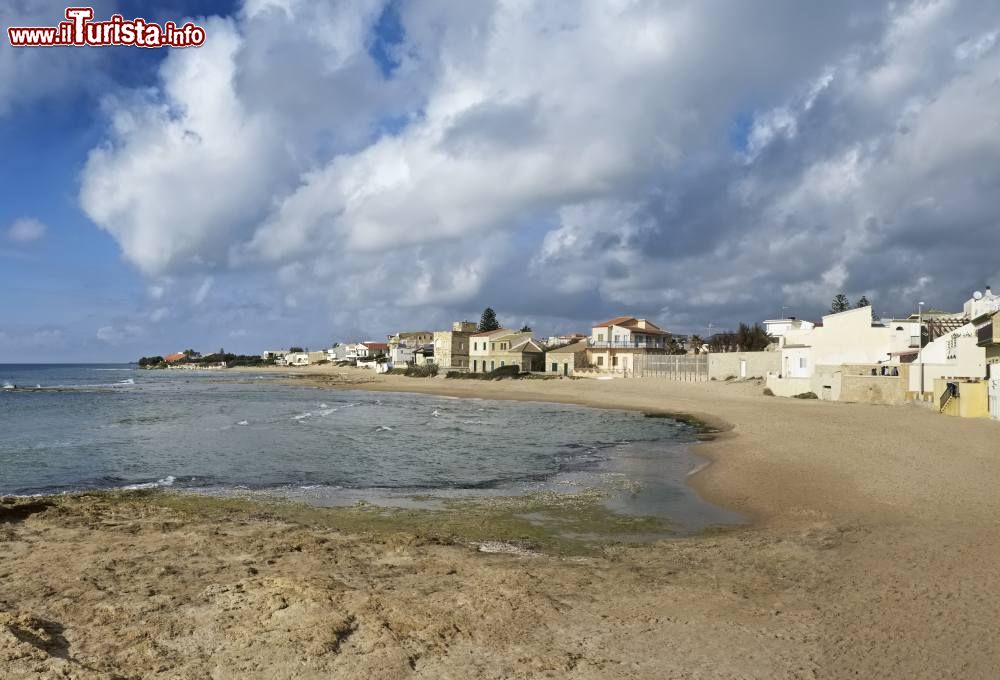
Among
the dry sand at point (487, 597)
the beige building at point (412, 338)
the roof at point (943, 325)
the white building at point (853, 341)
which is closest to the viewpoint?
the dry sand at point (487, 597)

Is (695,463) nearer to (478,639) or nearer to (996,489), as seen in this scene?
(996,489)

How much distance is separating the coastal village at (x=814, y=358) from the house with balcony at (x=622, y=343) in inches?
5.1

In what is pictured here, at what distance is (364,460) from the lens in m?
21.4

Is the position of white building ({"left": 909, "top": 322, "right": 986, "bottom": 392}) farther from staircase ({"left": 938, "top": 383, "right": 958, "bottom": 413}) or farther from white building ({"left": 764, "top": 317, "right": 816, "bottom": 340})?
white building ({"left": 764, "top": 317, "right": 816, "bottom": 340})

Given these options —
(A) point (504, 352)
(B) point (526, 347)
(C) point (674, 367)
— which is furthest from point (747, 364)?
(A) point (504, 352)

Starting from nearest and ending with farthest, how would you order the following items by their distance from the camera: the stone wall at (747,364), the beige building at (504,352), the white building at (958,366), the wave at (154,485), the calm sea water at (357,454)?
the wave at (154,485) → the calm sea water at (357,454) → the white building at (958,366) → the stone wall at (747,364) → the beige building at (504,352)

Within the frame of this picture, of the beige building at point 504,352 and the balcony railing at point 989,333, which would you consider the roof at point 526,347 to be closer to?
the beige building at point 504,352

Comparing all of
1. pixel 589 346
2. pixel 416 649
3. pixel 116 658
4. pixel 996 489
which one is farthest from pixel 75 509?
pixel 589 346

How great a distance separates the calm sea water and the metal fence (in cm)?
1953

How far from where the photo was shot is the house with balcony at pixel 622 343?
239 ft

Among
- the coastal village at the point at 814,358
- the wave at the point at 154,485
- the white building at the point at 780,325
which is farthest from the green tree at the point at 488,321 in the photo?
the wave at the point at 154,485

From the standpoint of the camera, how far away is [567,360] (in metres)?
76.9

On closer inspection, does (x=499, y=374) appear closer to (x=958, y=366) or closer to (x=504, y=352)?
(x=504, y=352)

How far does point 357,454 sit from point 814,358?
33.9m
